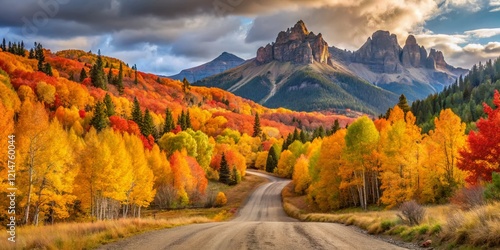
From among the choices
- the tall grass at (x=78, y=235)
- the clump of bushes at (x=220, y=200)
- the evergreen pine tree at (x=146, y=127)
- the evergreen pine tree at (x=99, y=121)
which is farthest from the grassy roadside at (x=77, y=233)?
the evergreen pine tree at (x=146, y=127)

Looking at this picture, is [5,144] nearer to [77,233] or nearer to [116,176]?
[77,233]

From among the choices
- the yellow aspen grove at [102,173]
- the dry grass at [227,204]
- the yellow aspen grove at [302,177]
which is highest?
the yellow aspen grove at [102,173]

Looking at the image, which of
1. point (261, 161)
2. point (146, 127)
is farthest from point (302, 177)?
point (261, 161)

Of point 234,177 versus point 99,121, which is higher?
point 99,121

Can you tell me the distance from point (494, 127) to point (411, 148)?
15580 mm

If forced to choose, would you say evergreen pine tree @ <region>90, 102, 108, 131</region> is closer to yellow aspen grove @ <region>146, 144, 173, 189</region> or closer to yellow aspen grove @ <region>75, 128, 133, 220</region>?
yellow aspen grove @ <region>146, 144, 173, 189</region>

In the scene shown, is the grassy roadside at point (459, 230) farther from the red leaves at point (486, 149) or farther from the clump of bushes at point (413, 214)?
the red leaves at point (486, 149)

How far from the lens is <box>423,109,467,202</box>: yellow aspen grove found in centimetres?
4369

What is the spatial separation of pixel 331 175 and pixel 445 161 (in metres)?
17.2

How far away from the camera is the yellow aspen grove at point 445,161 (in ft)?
143

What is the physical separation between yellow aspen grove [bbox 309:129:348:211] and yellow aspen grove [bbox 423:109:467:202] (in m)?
13.5

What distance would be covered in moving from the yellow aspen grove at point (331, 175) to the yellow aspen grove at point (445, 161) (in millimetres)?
13507

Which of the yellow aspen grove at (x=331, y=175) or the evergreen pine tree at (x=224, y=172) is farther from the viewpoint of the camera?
the evergreen pine tree at (x=224, y=172)

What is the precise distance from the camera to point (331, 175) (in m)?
57.4
